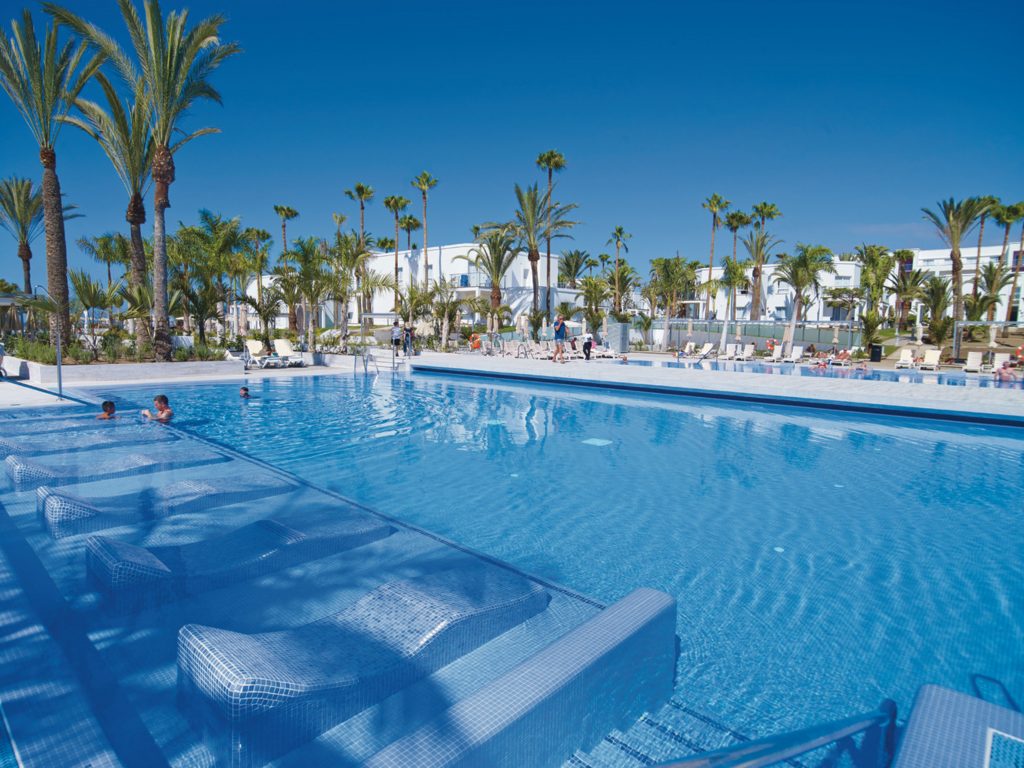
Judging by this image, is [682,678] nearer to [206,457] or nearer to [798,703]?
[798,703]

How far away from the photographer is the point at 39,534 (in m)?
4.38

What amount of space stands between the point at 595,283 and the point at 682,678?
114ft

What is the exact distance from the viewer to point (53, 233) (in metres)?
15.1

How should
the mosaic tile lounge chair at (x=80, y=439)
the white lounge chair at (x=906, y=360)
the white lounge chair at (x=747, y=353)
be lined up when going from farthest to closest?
the white lounge chair at (x=747, y=353) < the white lounge chair at (x=906, y=360) < the mosaic tile lounge chair at (x=80, y=439)

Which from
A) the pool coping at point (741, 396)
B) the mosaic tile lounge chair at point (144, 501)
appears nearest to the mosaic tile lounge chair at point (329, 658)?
the mosaic tile lounge chair at point (144, 501)

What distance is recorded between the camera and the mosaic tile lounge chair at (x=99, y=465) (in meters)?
5.79

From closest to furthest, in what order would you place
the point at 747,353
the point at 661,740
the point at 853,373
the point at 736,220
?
the point at 661,740, the point at 853,373, the point at 747,353, the point at 736,220

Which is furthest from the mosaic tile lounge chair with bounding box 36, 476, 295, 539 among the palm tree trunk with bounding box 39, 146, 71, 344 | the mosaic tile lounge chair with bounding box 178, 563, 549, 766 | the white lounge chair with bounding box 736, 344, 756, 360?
the white lounge chair with bounding box 736, 344, 756, 360

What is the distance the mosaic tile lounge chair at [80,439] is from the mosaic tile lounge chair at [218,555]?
4.12 meters

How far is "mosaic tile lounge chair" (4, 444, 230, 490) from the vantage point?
19.0ft

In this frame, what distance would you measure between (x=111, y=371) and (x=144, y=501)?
11255 mm

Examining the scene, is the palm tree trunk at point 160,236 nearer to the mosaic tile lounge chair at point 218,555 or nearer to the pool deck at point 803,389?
the pool deck at point 803,389

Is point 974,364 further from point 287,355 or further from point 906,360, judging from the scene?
point 287,355

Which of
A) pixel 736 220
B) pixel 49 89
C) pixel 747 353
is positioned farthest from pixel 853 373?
pixel 736 220
